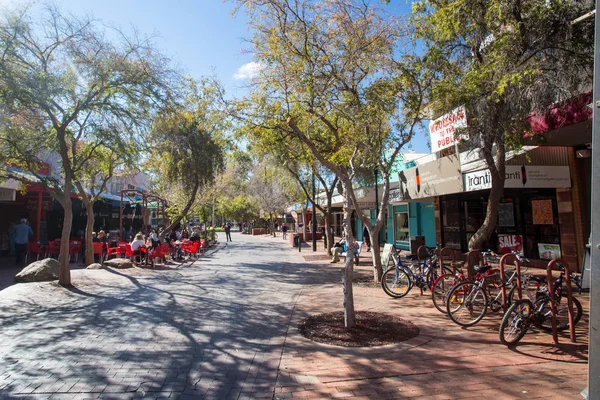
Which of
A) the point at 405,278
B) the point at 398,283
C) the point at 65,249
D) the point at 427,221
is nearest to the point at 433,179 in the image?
the point at 405,278

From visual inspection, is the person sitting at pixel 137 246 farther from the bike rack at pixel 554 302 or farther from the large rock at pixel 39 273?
Answer: the bike rack at pixel 554 302

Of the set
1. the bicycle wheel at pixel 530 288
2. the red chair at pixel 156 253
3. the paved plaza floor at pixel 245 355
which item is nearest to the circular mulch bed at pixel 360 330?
the paved plaza floor at pixel 245 355

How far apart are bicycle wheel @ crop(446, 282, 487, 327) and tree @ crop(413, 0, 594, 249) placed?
1.40 meters

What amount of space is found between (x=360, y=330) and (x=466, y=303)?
Answer: 1.81 m

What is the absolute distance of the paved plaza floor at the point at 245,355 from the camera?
3996 millimetres

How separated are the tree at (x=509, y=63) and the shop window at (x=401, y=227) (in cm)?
1383

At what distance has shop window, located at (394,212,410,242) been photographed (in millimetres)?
21653

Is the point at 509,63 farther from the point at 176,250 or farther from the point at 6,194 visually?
the point at 6,194

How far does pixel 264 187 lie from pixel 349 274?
3699 cm

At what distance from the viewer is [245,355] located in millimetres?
5117

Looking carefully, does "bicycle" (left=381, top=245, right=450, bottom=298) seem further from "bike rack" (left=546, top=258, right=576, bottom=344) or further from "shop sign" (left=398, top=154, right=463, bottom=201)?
"shop sign" (left=398, top=154, right=463, bottom=201)

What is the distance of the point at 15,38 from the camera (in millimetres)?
8602

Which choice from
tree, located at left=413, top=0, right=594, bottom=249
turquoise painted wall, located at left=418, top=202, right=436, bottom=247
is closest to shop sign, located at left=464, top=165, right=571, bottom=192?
tree, located at left=413, top=0, right=594, bottom=249

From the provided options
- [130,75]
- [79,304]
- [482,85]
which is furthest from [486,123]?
[79,304]
